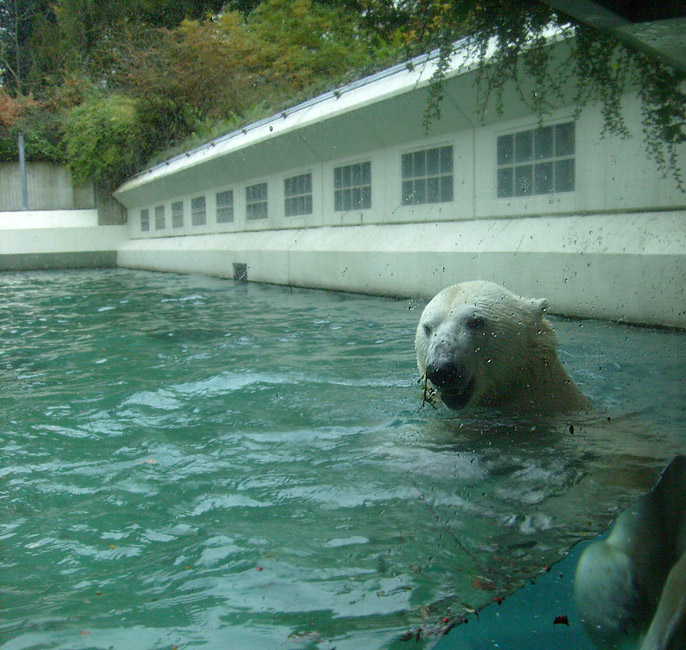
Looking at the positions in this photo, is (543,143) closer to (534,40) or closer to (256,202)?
(534,40)

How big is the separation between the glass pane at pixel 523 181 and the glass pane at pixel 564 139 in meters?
0.41

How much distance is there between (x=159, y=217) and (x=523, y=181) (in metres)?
14.0

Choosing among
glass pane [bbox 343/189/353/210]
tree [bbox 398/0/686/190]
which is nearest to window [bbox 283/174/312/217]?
glass pane [bbox 343/189/353/210]

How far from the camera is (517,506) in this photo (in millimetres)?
2240

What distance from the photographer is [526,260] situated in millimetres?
6625

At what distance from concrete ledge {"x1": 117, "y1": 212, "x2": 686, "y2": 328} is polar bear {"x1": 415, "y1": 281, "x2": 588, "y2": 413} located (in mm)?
2463

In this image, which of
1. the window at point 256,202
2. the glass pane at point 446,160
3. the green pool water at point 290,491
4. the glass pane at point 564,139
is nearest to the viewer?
the green pool water at point 290,491

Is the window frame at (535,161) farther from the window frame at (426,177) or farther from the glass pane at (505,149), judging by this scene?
the window frame at (426,177)

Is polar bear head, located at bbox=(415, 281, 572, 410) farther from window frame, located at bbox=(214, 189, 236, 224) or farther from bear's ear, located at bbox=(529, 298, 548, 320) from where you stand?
window frame, located at bbox=(214, 189, 236, 224)

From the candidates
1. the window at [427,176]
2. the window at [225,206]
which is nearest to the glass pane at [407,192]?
the window at [427,176]

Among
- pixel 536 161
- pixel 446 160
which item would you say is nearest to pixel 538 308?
pixel 536 161

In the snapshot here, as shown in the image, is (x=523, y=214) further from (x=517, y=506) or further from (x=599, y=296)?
(x=517, y=506)

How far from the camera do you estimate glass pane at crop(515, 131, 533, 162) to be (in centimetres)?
703

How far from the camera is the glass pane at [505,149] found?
7.29m
